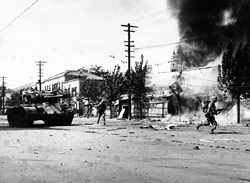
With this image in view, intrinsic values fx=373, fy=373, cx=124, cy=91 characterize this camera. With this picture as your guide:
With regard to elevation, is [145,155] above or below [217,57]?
below

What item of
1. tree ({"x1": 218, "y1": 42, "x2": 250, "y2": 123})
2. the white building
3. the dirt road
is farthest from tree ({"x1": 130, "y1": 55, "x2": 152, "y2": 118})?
the white building

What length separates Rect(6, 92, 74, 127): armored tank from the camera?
2012 centimetres

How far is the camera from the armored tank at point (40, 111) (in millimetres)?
20125

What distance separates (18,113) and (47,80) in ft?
203

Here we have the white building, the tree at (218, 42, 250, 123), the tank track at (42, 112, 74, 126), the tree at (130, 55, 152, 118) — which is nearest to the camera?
the tank track at (42, 112, 74, 126)

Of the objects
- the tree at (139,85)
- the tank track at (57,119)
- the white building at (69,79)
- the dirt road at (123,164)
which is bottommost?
the dirt road at (123,164)

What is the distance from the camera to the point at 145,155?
8117mm

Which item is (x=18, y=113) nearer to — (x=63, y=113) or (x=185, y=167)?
(x=63, y=113)

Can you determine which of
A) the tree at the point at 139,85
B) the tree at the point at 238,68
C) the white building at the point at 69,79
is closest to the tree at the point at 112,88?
the tree at the point at 139,85

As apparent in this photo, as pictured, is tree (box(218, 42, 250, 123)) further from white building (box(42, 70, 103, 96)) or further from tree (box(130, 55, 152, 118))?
white building (box(42, 70, 103, 96))

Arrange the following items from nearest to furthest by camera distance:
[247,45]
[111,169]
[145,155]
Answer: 1. [111,169]
2. [145,155]
3. [247,45]

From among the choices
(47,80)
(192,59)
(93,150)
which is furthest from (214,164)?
(47,80)

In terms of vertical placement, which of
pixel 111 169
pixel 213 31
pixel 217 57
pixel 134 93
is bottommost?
pixel 111 169

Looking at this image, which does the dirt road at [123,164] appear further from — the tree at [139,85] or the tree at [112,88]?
the tree at [112,88]
